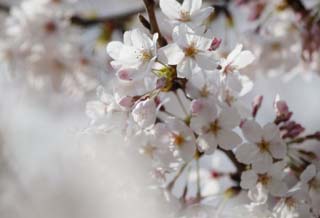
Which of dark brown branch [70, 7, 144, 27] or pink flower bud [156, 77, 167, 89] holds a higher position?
pink flower bud [156, 77, 167, 89]

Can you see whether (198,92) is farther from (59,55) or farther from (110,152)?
(59,55)

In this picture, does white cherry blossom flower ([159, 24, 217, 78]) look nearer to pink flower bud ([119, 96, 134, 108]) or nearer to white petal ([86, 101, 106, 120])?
pink flower bud ([119, 96, 134, 108])

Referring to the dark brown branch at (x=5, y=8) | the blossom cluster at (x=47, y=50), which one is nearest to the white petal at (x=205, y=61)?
the blossom cluster at (x=47, y=50)

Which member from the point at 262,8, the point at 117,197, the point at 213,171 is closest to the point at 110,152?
the point at 117,197

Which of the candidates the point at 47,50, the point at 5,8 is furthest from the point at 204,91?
the point at 5,8

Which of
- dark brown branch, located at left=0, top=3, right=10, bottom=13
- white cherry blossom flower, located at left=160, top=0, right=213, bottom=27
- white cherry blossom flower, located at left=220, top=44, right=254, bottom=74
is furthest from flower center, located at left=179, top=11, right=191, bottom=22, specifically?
dark brown branch, located at left=0, top=3, right=10, bottom=13

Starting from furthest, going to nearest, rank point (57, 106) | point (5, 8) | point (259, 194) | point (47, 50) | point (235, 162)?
point (57, 106)
point (5, 8)
point (47, 50)
point (235, 162)
point (259, 194)

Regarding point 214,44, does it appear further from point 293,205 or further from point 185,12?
point 293,205
